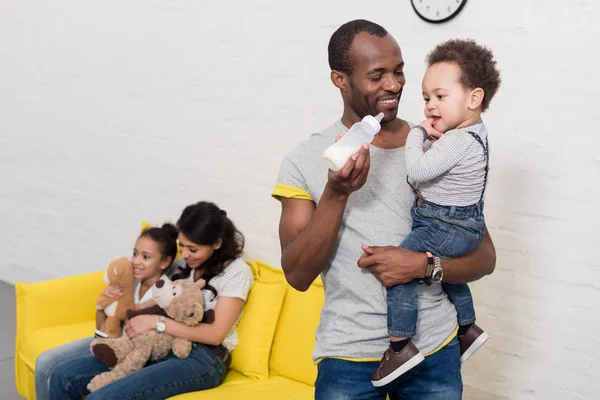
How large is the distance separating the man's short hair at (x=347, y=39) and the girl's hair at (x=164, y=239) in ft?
5.18

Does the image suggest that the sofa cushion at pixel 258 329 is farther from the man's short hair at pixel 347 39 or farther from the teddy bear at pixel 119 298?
the man's short hair at pixel 347 39

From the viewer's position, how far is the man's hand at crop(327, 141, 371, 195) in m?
1.67

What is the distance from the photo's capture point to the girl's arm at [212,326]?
3.00 metres

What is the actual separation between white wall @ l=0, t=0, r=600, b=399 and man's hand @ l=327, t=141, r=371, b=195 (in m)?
1.20

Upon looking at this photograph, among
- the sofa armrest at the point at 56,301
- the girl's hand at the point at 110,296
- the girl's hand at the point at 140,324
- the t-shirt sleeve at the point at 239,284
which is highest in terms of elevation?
the t-shirt sleeve at the point at 239,284

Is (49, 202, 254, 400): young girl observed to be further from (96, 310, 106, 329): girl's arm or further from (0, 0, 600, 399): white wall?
(0, 0, 600, 399): white wall

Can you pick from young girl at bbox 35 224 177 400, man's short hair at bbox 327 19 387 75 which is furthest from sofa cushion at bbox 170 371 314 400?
man's short hair at bbox 327 19 387 75

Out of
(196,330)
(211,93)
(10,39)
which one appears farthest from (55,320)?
(10,39)

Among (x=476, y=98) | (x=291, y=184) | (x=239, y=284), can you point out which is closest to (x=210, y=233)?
(x=239, y=284)

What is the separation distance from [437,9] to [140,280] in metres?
1.60

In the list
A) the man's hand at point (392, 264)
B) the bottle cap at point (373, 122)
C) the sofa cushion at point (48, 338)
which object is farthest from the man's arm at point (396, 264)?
the sofa cushion at point (48, 338)

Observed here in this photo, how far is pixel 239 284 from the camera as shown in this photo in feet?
10.2

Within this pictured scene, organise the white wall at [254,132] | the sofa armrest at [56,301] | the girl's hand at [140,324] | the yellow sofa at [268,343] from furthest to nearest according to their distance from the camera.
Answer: the sofa armrest at [56,301] < the girl's hand at [140,324] < the yellow sofa at [268,343] < the white wall at [254,132]

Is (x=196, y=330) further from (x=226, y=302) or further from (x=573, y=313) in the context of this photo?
(x=573, y=313)
